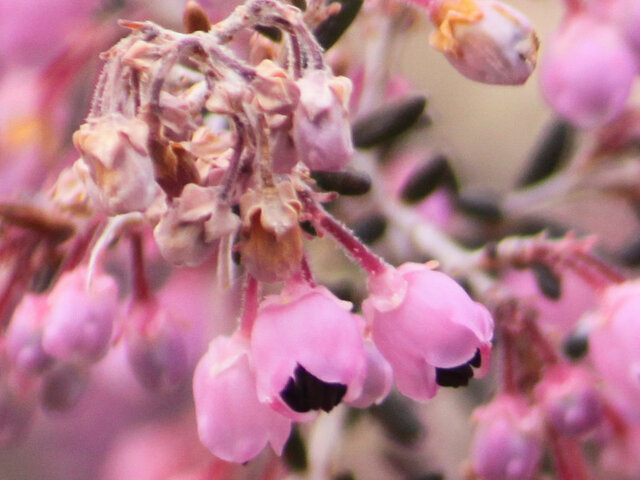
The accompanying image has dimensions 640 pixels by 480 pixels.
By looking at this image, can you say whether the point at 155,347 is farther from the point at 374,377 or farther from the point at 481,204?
the point at 481,204

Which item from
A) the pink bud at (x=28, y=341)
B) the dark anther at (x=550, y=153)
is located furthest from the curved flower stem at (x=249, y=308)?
the dark anther at (x=550, y=153)

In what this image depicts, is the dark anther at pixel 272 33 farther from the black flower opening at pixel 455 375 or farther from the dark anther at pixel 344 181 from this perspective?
the black flower opening at pixel 455 375

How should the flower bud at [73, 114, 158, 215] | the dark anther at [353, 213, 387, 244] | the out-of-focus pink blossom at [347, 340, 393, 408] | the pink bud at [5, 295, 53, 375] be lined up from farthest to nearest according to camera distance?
the dark anther at [353, 213, 387, 244] → the pink bud at [5, 295, 53, 375] → the out-of-focus pink blossom at [347, 340, 393, 408] → the flower bud at [73, 114, 158, 215]

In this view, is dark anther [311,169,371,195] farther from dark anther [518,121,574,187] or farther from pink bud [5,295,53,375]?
dark anther [518,121,574,187]

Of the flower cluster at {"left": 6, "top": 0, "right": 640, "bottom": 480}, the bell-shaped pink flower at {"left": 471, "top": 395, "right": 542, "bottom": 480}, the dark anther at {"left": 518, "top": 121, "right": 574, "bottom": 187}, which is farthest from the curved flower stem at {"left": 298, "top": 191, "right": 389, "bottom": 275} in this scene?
the dark anther at {"left": 518, "top": 121, "right": 574, "bottom": 187}

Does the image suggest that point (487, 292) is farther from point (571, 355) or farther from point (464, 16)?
point (464, 16)

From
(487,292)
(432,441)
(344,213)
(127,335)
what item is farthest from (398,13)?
(432,441)

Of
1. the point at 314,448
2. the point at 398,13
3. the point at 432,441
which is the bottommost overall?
the point at 432,441
